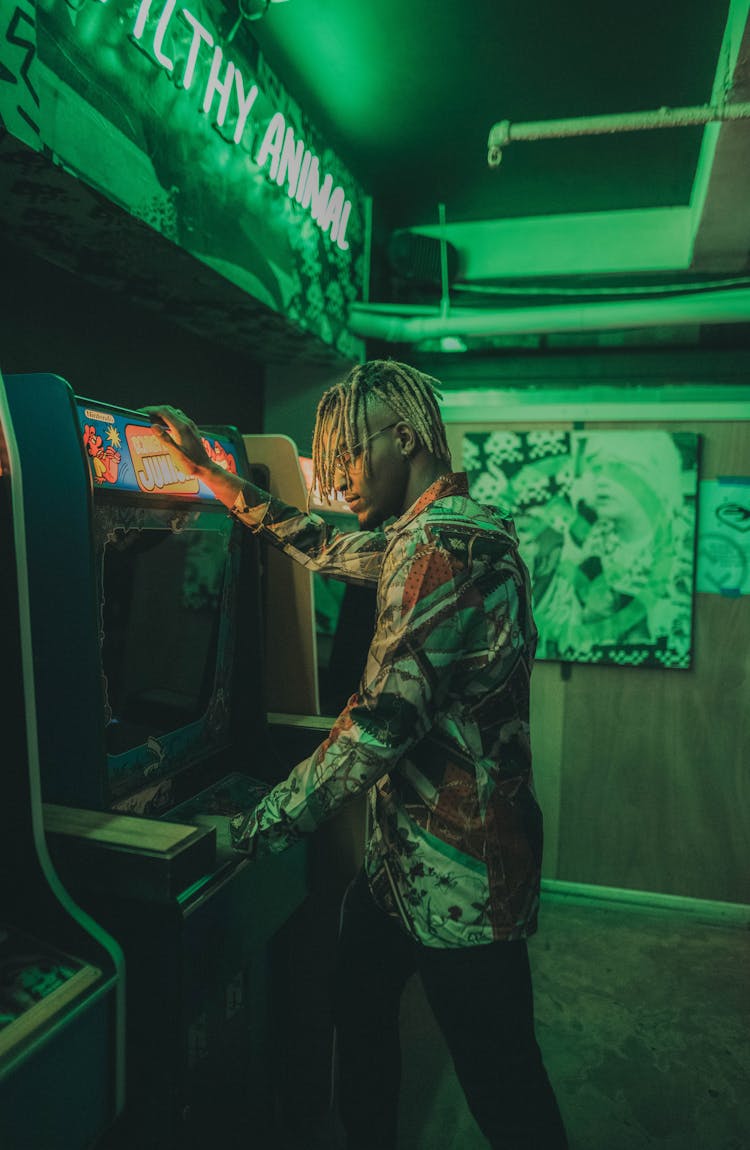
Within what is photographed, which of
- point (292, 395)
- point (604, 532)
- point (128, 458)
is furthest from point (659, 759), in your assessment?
point (128, 458)

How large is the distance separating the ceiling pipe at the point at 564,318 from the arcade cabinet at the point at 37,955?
8.43 ft

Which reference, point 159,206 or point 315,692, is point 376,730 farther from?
point 159,206

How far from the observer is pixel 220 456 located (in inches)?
76.1

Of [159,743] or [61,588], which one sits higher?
[61,588]

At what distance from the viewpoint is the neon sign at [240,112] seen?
1.87 metres

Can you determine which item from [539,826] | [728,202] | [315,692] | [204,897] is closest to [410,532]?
[539,826]

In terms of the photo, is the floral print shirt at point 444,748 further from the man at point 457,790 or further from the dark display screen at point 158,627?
the dark display screen at point 158,627

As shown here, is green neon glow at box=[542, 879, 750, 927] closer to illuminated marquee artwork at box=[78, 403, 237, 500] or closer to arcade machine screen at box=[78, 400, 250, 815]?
arcade machine screen at box=[78, 400, 250, 815]

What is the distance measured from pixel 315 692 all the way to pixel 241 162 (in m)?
1.62

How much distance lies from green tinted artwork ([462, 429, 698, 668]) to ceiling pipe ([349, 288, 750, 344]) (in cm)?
55

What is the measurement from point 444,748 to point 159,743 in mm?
681

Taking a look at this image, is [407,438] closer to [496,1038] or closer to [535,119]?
[496,1038]

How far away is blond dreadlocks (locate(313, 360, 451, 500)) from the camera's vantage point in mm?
1562

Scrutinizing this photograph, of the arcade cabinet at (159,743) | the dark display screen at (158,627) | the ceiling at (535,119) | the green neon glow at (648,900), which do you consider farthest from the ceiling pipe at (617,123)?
the green neon glow at (648,900)
